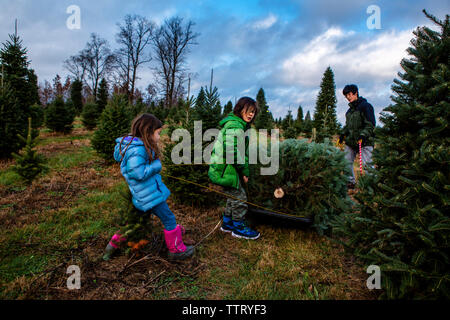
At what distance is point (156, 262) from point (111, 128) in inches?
247

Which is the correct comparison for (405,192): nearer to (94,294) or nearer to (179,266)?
(179,266)

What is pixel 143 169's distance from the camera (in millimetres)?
2707

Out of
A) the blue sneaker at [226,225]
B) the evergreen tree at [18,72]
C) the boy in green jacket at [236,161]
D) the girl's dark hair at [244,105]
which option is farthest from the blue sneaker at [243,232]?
the evergreen tree at [18,72]

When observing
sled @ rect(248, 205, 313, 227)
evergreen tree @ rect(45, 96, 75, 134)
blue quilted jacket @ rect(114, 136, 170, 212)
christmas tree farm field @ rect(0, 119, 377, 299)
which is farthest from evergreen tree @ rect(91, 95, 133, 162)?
evergreen tree @ rect(45, 96, 75, 134)

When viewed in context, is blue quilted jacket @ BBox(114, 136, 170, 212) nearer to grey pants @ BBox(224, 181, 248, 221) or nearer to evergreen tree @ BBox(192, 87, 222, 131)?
grey pants @ BBox(224, 181, 248, 221)

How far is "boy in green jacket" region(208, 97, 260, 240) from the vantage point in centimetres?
350

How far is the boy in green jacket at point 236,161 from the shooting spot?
3500 mm

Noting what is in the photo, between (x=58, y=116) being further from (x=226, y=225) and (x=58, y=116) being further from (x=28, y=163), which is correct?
(x=226, y=225)

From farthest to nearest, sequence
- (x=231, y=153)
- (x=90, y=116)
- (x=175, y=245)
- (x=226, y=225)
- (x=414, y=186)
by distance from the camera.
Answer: (x=90, y=116)
(x=226, y=225)
(x=231, y=153)
(x=175, y=245)
(x=414, y=186)

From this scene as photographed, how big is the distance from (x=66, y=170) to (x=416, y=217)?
8175 mm

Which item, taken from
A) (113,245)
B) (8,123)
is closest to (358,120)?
(113,245)

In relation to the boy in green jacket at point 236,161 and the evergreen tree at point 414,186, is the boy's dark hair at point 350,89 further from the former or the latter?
the evergreen tree at point 414,186

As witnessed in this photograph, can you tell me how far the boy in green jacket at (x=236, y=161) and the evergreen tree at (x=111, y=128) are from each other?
555 cm
